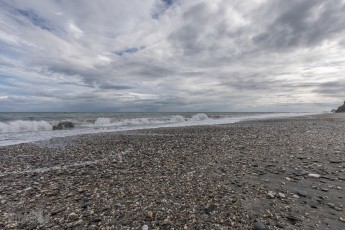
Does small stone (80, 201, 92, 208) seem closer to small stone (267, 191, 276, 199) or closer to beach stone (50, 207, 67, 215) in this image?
beach stone (50, 207, 67, 215)

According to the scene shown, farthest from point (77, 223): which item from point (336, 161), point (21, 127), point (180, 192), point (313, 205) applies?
point (21, 127)

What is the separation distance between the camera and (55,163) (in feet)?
30.2

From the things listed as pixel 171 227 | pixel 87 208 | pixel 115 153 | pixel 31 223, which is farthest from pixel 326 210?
pixel 115 153

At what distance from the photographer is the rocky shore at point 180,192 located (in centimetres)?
421

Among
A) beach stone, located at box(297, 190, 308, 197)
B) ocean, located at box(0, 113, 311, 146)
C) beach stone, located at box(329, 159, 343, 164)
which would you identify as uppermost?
beach stone, located at box(329, 159, 343, 164)

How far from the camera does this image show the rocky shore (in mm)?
4215

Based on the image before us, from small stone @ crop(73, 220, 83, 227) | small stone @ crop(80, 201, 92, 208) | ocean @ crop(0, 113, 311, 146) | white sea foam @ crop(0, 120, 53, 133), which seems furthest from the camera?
white sea foam @ crop(0, 120, 53, 133)

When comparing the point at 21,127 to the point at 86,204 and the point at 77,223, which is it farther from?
the point at 77,223

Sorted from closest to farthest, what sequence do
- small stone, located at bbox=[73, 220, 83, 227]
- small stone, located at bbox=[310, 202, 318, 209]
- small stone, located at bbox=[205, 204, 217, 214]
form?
1. small stone, located at bbox=[73, 220, 83, 227]
2. small stone, located at bbox=[205, 204, 217, 214]
3. small stone, located at bbox=[310, 202, 318, 209]

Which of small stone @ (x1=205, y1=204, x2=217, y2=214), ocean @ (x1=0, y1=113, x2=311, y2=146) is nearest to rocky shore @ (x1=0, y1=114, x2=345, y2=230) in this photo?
small stone @ (x1=205, y1=204, x2=217, y2=214)

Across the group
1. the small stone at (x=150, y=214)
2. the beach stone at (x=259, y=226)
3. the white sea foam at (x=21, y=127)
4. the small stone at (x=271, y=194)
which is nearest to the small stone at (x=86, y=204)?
the small stone at (x=150, y=214)

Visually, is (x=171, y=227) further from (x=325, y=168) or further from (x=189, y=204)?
(x=325, y=168)

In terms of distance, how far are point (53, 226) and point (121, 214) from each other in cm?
121

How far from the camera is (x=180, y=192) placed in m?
5.46
